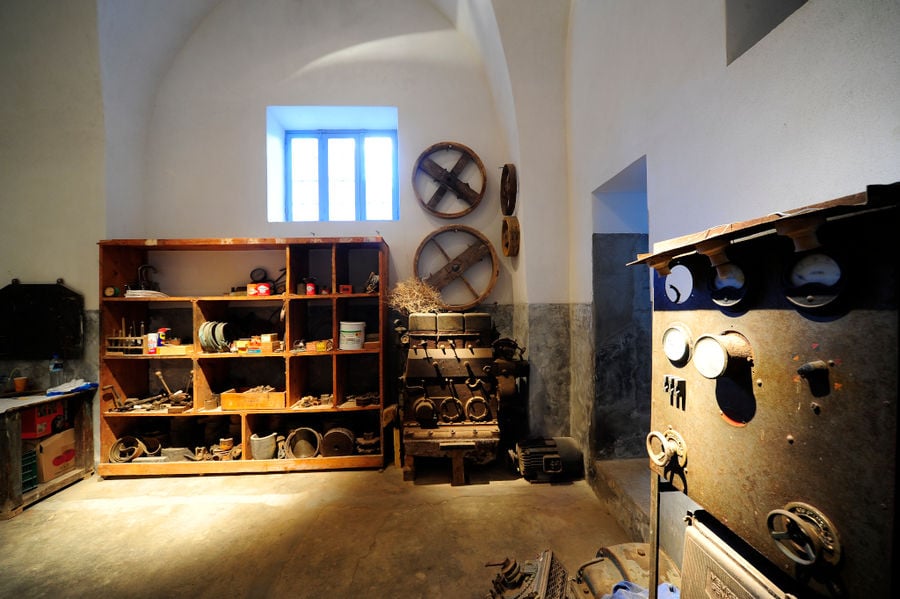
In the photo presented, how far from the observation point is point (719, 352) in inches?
42.9

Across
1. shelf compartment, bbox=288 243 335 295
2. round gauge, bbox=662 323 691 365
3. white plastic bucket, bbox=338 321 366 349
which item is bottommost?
white plastic bucket, bbox=338 321 366 349

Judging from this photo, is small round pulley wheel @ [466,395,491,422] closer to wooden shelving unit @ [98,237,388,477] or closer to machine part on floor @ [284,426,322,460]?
wooden shelving unit @ [98,237,388,477]

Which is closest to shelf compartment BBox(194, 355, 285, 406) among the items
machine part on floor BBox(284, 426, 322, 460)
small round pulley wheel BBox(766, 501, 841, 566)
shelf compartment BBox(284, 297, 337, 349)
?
shelf compartment BBox(284, 297, 337, 349)

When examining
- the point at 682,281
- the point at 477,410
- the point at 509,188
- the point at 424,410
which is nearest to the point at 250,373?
the point at 424,410

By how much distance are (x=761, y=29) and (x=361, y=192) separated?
4.06m

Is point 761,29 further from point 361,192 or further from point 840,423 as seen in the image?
point 361,192

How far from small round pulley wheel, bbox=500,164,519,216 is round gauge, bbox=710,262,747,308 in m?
2.91

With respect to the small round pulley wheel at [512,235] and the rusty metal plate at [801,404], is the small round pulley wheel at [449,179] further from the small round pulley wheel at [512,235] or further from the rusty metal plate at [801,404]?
the rusty metal plate at [801,404]

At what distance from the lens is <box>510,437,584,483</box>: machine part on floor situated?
3199 mm

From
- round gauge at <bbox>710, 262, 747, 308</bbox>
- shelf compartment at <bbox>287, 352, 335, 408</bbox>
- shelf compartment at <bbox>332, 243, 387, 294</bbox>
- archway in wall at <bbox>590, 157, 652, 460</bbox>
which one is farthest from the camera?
shelf compartment at <bbox>332, 243, 387, 294</bbox>

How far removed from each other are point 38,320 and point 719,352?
5905mm

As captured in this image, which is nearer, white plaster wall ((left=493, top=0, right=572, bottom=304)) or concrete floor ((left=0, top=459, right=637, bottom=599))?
concrete floor ((left=0, top=459, right=637, bottom=599))

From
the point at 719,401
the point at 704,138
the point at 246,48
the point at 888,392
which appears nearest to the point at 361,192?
the point at 246,48

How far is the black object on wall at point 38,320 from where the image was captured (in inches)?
142
